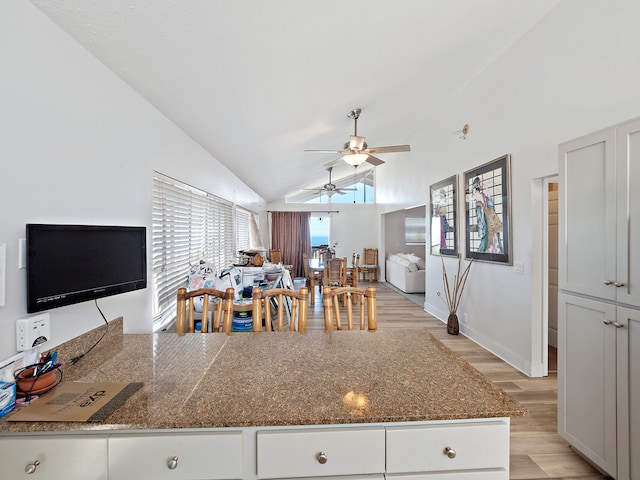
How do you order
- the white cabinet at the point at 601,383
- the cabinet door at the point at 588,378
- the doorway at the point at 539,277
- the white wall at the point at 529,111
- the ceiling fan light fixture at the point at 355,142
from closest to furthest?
the white cabinet at the point at 601,383, the cabinet door at the point at 588,378, the white wall at the point at 529,111, the doorway at the point at 539,277, the ceiling fan light fixture at the point at 355,142

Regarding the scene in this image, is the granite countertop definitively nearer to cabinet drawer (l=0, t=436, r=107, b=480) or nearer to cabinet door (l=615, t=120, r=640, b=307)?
cabinet drawer (l=0, t=436, r=107, b=480)

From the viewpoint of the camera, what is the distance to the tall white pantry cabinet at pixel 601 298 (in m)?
1.42

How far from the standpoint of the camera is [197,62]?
1.61m

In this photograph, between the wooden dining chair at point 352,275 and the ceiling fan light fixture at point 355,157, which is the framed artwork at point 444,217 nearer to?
the ceiling fan light fixture at point 355,157

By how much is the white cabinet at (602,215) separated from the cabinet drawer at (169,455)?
1.92m

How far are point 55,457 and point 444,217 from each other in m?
4.52

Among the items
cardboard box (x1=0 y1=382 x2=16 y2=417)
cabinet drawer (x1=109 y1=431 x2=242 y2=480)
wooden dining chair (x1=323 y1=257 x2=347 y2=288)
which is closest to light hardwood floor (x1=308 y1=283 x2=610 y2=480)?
wooden dining chair (x1=323 y1=257 x2=347 y2=288)

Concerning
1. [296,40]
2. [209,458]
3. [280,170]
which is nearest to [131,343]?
[209,458]

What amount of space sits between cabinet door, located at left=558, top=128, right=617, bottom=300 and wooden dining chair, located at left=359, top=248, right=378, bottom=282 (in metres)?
6.72

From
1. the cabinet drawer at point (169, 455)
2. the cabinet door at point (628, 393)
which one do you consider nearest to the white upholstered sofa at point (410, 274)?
the cabinet door at point (628, 393)

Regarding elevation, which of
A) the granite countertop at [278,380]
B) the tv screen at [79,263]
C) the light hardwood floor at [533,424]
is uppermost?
the tv screen at [79,263]

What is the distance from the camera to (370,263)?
8.87m

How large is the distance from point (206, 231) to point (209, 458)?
9.62 ft

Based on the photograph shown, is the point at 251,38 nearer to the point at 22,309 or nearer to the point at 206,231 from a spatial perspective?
the point at 22,309
